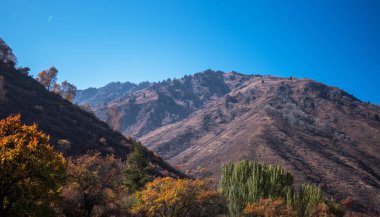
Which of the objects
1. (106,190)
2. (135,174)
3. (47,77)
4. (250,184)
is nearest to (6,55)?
(47,77)

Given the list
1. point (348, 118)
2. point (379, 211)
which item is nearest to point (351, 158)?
point (379, 211)

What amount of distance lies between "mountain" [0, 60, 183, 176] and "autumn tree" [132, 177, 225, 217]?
36408 millimetres

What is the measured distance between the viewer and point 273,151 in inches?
3794

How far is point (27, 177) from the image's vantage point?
19031 millimetres

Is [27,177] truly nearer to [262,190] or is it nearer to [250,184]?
[250,184]

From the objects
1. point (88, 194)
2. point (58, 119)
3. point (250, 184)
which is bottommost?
point (88, 194)

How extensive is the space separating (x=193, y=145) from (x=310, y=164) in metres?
63.2

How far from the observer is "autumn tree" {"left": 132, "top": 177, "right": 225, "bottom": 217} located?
2622 cm

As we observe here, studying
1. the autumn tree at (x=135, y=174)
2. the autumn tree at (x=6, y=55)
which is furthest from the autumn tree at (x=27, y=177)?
the autumn tree at (x=6, y=55)

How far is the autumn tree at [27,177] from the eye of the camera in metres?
18.3

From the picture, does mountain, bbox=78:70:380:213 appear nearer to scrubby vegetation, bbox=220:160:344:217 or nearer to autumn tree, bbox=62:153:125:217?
scrubby vegetation, bbox=220:160:344:217

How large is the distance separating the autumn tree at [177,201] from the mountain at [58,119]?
119ft

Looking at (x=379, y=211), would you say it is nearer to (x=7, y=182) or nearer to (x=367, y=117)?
(x=7, y=182)

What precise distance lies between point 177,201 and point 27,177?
11795mm
